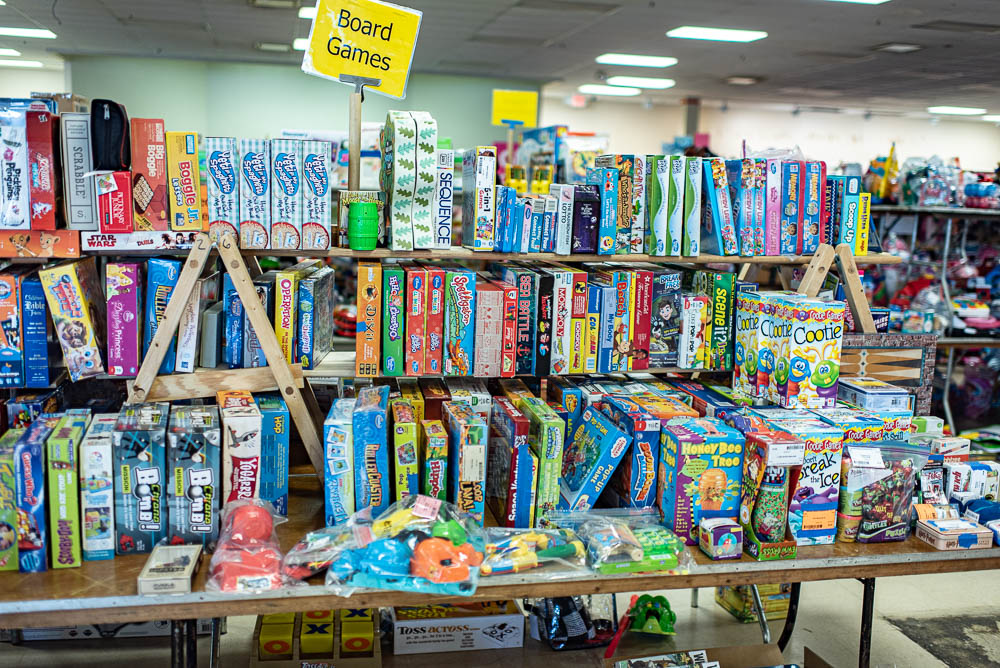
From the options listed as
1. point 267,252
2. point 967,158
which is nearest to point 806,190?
point 267,252

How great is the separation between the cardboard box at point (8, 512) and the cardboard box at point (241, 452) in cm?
56

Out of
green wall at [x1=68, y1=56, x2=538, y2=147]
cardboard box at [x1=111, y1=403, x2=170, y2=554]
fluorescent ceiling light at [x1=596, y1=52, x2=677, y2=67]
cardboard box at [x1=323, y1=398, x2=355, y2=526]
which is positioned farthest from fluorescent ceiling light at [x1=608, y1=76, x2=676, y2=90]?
cardboard box at [x1=111, y1=403, x2=170, y2=554]

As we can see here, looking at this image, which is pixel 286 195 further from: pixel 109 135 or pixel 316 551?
pixel 316 551

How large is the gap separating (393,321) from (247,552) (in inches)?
34.9

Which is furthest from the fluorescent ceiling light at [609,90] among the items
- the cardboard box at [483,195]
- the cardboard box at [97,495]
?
the cardboard box at [97,495]

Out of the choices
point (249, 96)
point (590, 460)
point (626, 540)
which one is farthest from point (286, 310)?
point (249, 96)

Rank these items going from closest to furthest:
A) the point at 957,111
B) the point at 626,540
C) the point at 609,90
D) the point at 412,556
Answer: the point at 412,556
the point at 626,540
the point at 609,90
the point at 957,111

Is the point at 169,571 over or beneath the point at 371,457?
beneath

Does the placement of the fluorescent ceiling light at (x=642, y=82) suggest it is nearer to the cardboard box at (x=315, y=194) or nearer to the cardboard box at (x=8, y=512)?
the cardboard box at (x=315, y=194)

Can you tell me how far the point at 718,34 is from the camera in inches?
316

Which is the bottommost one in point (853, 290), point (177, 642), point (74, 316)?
point (177, 642)

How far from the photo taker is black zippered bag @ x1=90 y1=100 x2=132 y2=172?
2.53m

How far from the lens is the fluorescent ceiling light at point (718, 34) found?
306 inches

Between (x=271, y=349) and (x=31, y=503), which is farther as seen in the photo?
(x=271, y=349)
